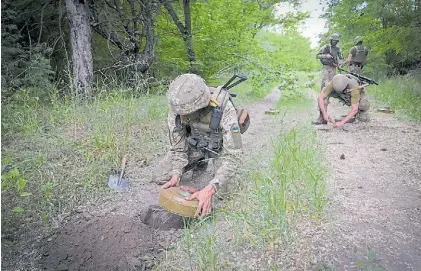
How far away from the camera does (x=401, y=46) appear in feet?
24.0

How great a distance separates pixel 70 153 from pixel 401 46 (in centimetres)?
681

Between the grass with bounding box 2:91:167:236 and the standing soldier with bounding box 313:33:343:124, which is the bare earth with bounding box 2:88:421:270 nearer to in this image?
the grass with bounding box 2:91:167:236

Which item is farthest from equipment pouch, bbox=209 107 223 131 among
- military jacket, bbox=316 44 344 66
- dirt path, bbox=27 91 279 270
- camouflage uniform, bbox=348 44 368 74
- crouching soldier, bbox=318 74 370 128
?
camouflage uniform, bbox=348 44 368 74

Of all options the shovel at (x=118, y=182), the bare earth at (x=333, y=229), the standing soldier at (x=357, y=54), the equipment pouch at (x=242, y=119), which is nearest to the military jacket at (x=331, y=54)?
the standing soldier at (x=357, y=54)

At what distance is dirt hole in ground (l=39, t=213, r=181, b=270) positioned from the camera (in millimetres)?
2506

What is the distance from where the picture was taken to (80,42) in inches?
222

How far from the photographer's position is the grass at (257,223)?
2047mm

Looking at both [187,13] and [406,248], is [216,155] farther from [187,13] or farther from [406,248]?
[187,13]

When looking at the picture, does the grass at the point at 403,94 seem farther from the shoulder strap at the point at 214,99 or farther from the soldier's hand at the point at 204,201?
the soldier's hand at the point at 204,201

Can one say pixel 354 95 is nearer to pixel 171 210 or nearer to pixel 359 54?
pixel 171 210

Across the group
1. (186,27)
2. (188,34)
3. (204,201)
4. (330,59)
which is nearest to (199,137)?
(204,201)

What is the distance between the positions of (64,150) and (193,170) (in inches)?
54.6

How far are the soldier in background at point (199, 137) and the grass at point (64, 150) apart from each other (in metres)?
0.72

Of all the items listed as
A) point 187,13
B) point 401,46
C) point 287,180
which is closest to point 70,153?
point 287,180
